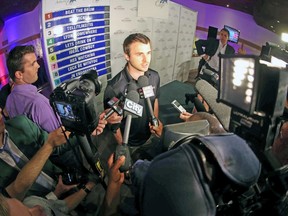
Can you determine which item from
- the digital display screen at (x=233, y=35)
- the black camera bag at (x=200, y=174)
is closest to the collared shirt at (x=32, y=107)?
the black camera bag at (x=200, y=174)

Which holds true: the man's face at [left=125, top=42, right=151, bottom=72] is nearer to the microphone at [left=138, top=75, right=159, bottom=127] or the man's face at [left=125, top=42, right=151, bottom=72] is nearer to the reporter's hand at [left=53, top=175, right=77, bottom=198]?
the microphone at [left=138, top=75, right=159, bottom=127]

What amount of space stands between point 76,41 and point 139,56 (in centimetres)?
86

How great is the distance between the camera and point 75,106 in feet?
3.82

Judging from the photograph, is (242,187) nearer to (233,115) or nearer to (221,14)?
(233,115)

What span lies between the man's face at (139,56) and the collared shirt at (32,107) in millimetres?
861

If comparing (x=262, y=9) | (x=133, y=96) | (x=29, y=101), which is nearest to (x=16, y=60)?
(x=29, y=101)

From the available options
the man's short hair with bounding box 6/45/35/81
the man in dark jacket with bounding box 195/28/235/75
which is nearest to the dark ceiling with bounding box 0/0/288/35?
the man in dark jacket with bounding box 195/28/235/75

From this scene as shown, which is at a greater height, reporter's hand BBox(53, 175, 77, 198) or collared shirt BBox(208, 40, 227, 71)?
collared shirt BBox(208, 40, 227, 71)

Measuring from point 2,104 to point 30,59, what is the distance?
779 mm

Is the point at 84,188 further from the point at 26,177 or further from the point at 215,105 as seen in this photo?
the point at 215,105

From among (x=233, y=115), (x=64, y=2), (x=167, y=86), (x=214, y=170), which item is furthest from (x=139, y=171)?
(x=167, y=86)

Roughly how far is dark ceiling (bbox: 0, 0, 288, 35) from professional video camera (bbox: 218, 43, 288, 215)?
438 cm

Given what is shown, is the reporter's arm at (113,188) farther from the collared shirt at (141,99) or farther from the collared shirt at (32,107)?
the collared shirt at (141,99)

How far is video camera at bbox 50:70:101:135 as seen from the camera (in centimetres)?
117
